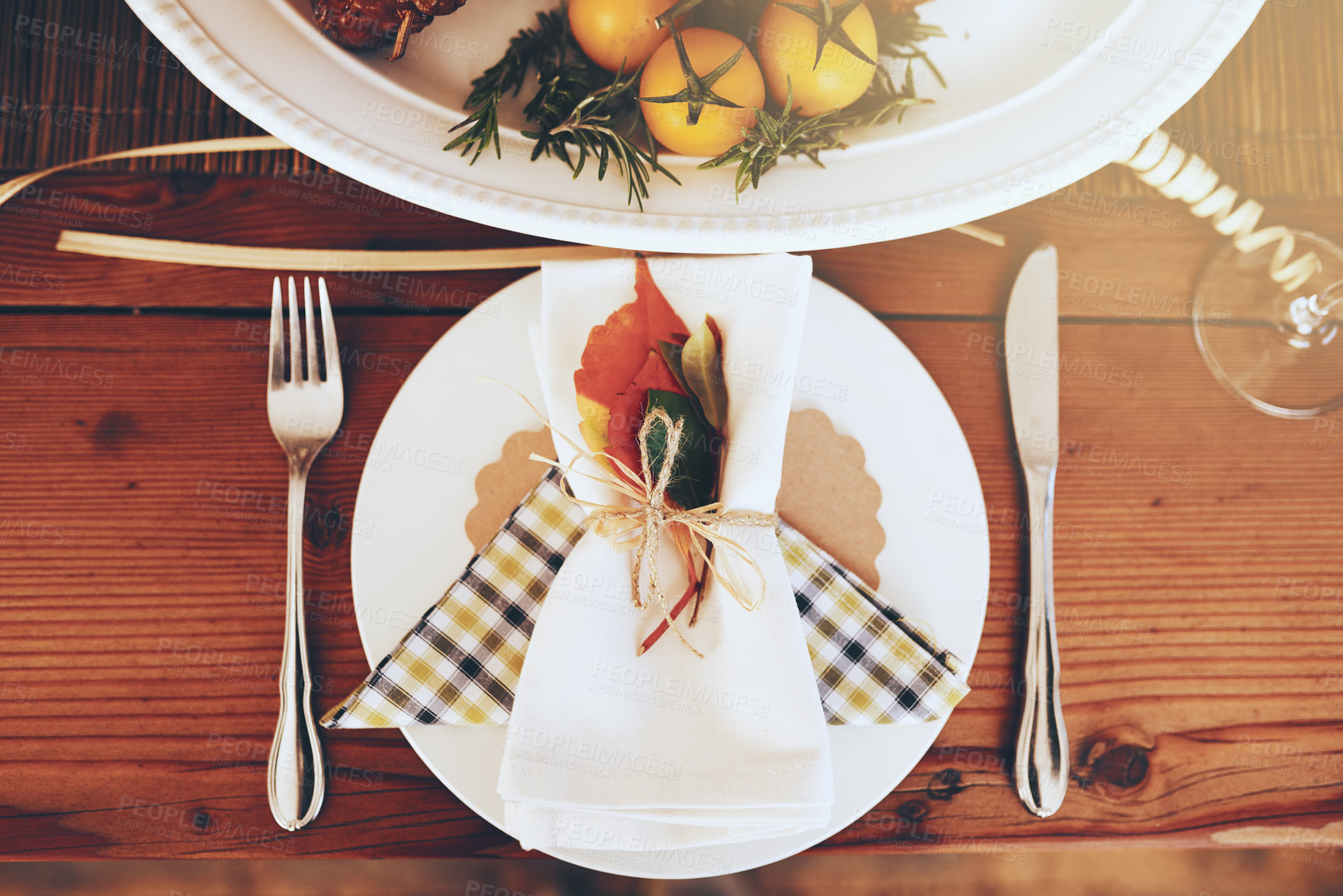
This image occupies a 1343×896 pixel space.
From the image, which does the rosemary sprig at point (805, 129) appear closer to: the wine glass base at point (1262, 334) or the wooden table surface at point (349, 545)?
the wooden table surface at point (349, 545)

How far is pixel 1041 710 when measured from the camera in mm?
566

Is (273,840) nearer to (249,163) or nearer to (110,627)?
(110,627)

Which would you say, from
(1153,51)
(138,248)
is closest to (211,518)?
(138,248)

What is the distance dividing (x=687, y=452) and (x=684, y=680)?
130 millimetres

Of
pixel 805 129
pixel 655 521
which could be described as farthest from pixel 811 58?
pixel 655 521

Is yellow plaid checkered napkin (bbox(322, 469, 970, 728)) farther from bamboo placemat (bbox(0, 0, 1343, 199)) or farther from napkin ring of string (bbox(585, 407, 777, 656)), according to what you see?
bamboo placemat (bbox(0, 0, 1343, 199))

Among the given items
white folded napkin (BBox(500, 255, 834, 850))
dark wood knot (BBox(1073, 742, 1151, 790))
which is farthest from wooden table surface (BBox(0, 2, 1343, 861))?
white folded napkin (BBox(500, 255, 834, 850))

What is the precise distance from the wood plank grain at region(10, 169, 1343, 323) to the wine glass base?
2 centimetres

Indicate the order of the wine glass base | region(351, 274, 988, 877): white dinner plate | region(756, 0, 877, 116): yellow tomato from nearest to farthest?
region(756, 0, 877, 116): yellow tomato
region(351, 274, 988, 877): white dinner plate
the wine glass base

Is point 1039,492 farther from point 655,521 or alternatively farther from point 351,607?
point 351,607

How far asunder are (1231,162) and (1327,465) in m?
0.25

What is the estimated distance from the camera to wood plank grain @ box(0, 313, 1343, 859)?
0.56m

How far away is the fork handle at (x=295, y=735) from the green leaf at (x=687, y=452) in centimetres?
29

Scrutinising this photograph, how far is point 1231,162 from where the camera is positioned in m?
0.63
